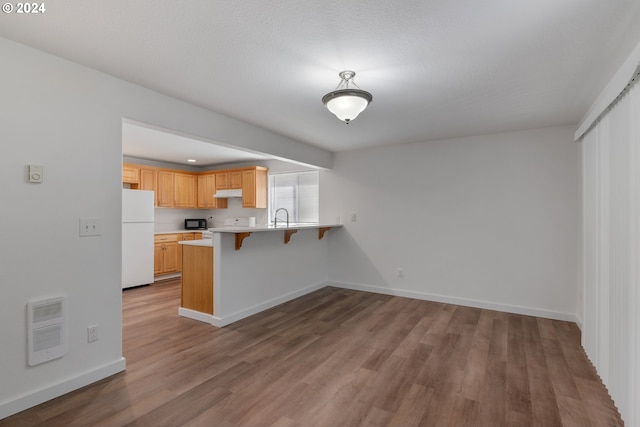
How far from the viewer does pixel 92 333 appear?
7.98 feet

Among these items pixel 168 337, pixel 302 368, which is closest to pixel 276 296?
pixel 168 337

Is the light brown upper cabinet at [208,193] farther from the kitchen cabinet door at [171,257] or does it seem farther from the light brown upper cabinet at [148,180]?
the kitchen cabinet door at [171,257]

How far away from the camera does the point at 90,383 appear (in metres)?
2.40

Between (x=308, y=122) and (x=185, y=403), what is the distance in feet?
9.90

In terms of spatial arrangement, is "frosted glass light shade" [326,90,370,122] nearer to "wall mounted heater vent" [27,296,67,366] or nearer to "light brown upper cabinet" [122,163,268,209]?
"wall mounted heater vent" [27,296,67,366]

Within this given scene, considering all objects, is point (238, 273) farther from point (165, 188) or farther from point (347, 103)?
point (165, 188)

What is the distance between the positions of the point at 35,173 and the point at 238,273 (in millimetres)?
2220

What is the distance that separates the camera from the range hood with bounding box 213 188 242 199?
6.59 meters

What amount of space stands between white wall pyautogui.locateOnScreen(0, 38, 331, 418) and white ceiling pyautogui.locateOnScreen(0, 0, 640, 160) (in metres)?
0.20

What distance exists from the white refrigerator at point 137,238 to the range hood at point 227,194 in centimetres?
140

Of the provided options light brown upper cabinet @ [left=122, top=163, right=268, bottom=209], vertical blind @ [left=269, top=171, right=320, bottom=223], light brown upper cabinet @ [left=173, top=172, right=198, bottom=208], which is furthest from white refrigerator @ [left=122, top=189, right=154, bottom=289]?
vertical blind @ [left=269, top=171, right=320, bottom=223]

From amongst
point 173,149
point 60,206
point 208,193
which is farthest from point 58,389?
point 208,193

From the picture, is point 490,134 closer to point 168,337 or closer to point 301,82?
point 301,82

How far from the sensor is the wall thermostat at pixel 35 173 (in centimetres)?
212
